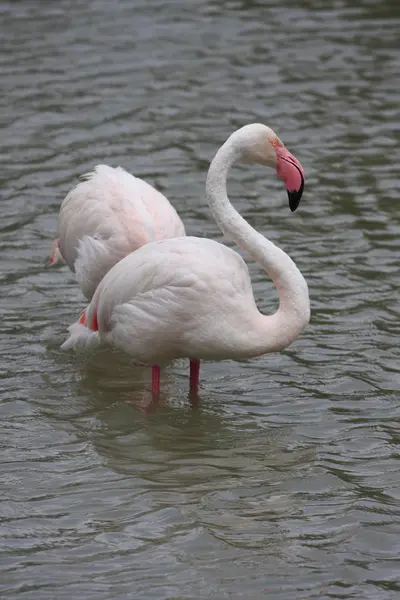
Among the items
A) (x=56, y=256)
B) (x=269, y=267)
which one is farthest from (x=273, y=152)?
(x=56, y=256)

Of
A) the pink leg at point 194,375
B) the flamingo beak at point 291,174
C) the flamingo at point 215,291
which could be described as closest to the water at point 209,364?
the pink leg at point 194,375

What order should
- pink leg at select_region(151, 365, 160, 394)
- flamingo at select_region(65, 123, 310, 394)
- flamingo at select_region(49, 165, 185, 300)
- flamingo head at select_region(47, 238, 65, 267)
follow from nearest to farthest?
flamingo at select_region(65, 123, 310, 394) < pink leg at select_region(151, 365, 160, 394) < flamingo at select_region(49, 165, 185, 300) < flamingo head at select_region(47, 238, 65, 267)

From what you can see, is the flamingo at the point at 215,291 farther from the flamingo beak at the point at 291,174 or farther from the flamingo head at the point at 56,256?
the flamingo head at the point at 56,256

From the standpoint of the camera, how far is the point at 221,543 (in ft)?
18.7

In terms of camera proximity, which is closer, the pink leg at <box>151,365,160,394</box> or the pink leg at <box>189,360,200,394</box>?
the pink leg at <box>151,365,160,394</box>

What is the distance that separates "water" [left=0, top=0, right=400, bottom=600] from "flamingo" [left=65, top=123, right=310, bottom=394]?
0.61 meters

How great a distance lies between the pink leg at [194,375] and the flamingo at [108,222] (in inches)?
37.4

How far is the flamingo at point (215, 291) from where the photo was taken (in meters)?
6.75

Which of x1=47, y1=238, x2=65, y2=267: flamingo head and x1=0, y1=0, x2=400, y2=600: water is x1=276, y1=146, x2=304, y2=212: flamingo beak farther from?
→ x1=47, y1=238, x2=65, y2=267: flamingo head

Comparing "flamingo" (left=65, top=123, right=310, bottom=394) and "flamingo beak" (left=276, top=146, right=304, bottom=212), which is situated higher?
"flamingo beak" (left=276, top=146, right=304, bottom=212)

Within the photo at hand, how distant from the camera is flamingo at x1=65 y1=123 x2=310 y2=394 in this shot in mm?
6746

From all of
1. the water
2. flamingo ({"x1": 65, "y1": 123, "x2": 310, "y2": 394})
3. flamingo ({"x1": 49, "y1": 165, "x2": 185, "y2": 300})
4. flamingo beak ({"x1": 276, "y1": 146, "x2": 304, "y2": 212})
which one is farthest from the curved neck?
flamingo ({"x1": 49, "y1": 165, "x2": 185, "y2": 300})

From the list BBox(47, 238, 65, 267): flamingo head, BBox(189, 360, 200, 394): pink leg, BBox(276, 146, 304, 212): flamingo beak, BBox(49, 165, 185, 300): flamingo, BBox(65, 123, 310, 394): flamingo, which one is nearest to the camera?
BBox(65, 123, 310, 394): flamingo

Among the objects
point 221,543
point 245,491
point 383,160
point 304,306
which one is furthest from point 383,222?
point 221,543
